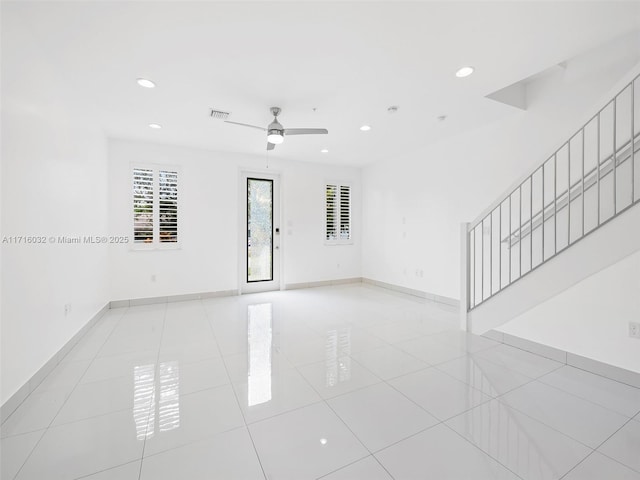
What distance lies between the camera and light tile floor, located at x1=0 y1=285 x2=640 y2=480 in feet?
5.24

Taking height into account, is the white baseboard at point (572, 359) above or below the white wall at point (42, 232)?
below

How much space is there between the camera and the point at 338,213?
268 inches

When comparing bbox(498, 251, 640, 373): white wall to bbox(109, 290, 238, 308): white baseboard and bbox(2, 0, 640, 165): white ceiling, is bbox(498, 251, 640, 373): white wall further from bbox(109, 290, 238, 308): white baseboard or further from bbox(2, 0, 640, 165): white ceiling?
bbox(109, 290, 238, 308): white baseboard

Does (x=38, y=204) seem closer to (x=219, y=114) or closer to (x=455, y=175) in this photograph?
(x=219, y=114)

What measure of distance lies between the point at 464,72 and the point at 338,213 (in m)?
4.25

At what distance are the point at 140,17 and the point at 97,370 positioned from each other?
3009 mm

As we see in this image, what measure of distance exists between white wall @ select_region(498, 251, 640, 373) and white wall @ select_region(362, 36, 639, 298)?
1.21 m

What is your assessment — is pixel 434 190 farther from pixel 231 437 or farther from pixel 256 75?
pixel 231 437

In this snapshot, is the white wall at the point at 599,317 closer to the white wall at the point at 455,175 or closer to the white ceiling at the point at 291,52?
the white wall at the point at 455,175

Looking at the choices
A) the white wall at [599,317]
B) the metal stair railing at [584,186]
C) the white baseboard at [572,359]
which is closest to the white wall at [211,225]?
the metal stair railing at [584,186]

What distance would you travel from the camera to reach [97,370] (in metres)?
2.70

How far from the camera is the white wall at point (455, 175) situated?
297 centimetres

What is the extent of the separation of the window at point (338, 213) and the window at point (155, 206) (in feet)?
10.5

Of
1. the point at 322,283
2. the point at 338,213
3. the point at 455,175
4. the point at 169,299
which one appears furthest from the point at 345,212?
the point at 169,299
